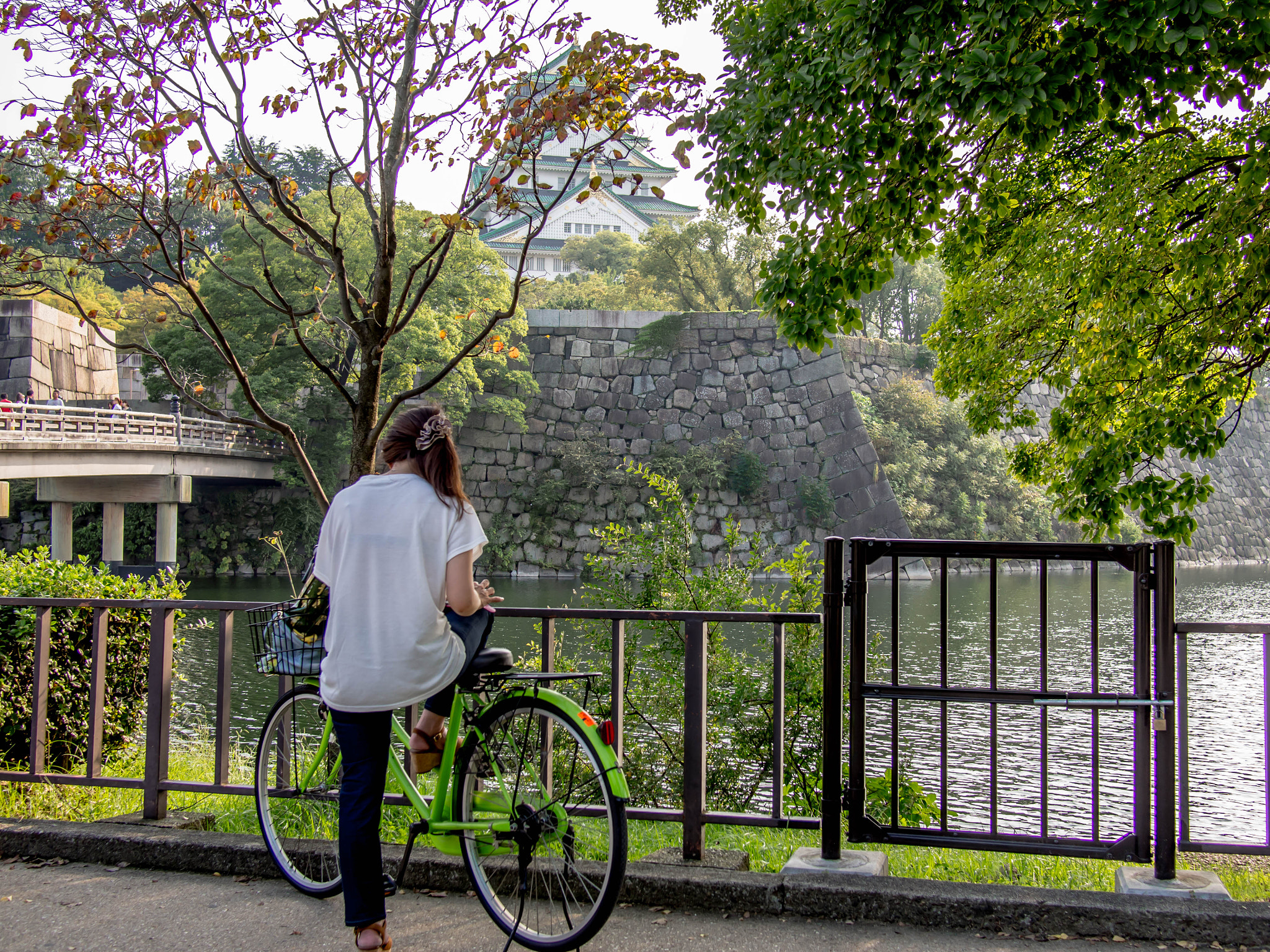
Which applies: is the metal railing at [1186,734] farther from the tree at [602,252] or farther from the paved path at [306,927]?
the tree at [602,252]

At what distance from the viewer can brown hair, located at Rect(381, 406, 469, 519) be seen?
220 centimetres

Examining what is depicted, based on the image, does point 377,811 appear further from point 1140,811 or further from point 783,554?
point 783,554

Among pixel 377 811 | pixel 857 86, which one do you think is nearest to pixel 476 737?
pixel 377 811

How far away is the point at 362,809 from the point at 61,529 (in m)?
22.9

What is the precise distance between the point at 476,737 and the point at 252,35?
127 inches

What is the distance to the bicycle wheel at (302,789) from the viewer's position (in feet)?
8.81

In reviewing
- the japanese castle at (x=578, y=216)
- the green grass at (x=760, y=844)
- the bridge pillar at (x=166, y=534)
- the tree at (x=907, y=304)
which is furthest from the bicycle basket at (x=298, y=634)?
the japanese castle at (x=578, y=216)

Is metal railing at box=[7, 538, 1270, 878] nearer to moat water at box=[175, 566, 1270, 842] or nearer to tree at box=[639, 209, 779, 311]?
moat water at box=[175, 566, 1270, 842]

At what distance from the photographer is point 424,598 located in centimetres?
215

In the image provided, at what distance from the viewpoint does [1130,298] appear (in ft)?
15.7

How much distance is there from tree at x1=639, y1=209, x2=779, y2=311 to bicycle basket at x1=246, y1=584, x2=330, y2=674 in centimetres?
2660

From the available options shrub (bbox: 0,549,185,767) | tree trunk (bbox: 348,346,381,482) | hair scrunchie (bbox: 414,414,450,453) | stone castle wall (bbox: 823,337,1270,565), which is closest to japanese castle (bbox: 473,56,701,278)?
stone castle wall (bbox: 823,337,1270,565)

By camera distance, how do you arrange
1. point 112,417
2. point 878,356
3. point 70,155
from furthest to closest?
1. point 878,356
2. point 112,417
3. point 70,155

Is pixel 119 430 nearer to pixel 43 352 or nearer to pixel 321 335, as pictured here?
pixel 43 352
